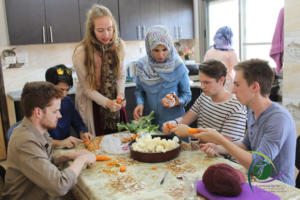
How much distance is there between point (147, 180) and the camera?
54.6 inches

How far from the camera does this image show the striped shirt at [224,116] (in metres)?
1.86

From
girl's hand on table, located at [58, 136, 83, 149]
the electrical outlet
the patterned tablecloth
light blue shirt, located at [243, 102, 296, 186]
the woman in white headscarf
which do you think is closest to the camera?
the patterned tablecloth

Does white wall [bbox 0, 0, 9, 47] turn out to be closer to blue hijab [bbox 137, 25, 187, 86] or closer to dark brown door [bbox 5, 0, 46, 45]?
dark brown door [bbox 5, 0, 46, 45]

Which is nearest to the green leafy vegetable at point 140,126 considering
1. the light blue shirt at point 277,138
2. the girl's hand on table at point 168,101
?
the girl's hand on table at point 168,101

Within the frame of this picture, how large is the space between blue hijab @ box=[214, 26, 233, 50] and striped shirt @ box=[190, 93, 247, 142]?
204 centimetres

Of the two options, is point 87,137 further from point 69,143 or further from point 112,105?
point 112,105

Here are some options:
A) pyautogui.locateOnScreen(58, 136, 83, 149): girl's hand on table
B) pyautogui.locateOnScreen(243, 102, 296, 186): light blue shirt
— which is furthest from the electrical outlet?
pyautogui.locateOnScreen(243, 102, 296, 186): light blue shirt

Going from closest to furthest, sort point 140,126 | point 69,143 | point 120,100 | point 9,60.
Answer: point 69,143 → point 140,126 → point 120,100 → point 9,60

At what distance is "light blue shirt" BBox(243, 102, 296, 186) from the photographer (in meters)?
1.40

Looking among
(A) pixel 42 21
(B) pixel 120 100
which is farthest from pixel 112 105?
(A) pixel 42 21

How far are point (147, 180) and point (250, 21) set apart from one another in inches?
155

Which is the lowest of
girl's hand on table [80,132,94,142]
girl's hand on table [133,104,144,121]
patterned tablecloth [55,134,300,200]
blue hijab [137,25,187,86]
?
patterned tablecloth [55,134,300,200]

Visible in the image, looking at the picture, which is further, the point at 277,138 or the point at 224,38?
the point at 224,38

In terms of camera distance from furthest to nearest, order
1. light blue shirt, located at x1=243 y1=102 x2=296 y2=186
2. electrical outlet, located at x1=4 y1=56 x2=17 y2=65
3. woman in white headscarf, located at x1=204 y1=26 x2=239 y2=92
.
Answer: electrical outlet, located at x1=4 y1=56 x2=17 y2=65 < woman in white headscarf, located at x1=204 y1=26 x2=239 y2=92 < light blue shirt, located at x1=243 y1=102 x2=296 y2=186
